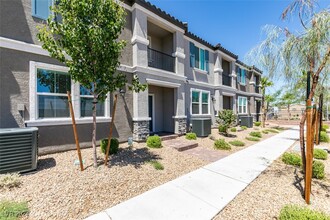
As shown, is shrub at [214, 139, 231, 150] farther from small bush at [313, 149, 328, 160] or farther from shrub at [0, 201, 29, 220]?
shrub at [0, 201, 29, 220]

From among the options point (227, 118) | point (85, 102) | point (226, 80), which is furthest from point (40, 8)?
point (226, 80)

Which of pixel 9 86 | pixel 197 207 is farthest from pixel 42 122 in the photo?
pixel 197 207

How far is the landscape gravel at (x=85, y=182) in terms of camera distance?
10.3 ft

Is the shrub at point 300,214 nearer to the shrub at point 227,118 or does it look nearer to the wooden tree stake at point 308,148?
the wooden tree stake at point 308,148

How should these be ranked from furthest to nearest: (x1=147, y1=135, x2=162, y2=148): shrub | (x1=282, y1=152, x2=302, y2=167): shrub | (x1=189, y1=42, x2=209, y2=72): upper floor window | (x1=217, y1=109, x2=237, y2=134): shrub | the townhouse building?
(x1=189, y1=42, x2=209, y2=72): upper floor window
(x1=217, y1=109, x2=237, y2=134): shrub
(x1=147, y1=135, x2=162, y2=148): shrub
(x1=282, y1=152, x2=302, y2=167): shrub
the townhouse building

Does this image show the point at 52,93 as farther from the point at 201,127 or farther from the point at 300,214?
the point at 201,127

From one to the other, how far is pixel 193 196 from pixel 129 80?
6.46 m

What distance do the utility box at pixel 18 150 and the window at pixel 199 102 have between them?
9.73m

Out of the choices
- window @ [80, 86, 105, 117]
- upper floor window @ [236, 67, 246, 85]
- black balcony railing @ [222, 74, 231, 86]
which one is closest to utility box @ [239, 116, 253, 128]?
black balcony railing @ [222, 74, 231, 86]

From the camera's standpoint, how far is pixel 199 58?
12586 millimetres

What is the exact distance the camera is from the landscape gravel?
10.3ft

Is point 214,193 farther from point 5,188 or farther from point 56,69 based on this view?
point 56,69

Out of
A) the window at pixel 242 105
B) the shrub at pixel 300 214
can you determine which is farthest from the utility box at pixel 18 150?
the window at pixel 242 105

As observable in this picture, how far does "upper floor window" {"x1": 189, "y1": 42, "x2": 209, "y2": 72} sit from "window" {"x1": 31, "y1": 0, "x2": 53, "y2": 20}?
8.93 meters
